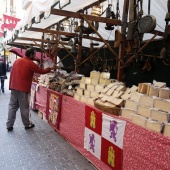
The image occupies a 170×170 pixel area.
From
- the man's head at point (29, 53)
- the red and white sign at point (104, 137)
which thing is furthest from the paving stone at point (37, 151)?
the man's head at point (29, 53)

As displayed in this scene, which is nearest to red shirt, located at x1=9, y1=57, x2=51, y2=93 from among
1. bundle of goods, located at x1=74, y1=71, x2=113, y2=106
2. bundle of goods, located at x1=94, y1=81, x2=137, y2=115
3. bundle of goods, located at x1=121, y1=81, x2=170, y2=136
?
bundle of goods, located at x1=74, y1=71, x2=113, y2=106

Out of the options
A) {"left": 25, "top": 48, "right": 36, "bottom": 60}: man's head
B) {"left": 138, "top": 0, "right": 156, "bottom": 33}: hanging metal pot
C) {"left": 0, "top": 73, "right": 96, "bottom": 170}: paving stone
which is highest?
{"left": 138, "top": 0, "right": 156, "bottom": 33}: hanging metal pot

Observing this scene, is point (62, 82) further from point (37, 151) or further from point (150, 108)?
point (150, 108)

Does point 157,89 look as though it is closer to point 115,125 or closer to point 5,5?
point 115,125

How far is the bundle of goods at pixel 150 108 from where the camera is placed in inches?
96.4

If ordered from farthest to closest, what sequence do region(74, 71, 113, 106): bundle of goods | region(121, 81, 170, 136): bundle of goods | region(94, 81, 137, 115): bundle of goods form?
1. region(74, 71, 113, 106): bundle of goods
2. region(94, 81, 137, 115): bundle of goods
3. region(121, 81, 170, 136): bundle of goods

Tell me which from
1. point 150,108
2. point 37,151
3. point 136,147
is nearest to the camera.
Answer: point 136,147

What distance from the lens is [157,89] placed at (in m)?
2.80

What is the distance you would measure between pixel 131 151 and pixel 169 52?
218 cm

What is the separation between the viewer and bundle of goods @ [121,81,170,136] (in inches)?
96.4

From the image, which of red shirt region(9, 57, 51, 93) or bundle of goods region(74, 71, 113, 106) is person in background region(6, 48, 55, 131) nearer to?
red shirt region(9, 57, 51, 93)

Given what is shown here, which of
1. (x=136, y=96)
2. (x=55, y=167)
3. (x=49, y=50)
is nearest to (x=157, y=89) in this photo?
(x=136, y=96)

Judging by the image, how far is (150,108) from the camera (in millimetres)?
2645

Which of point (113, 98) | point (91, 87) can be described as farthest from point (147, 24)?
point (91, 87)
